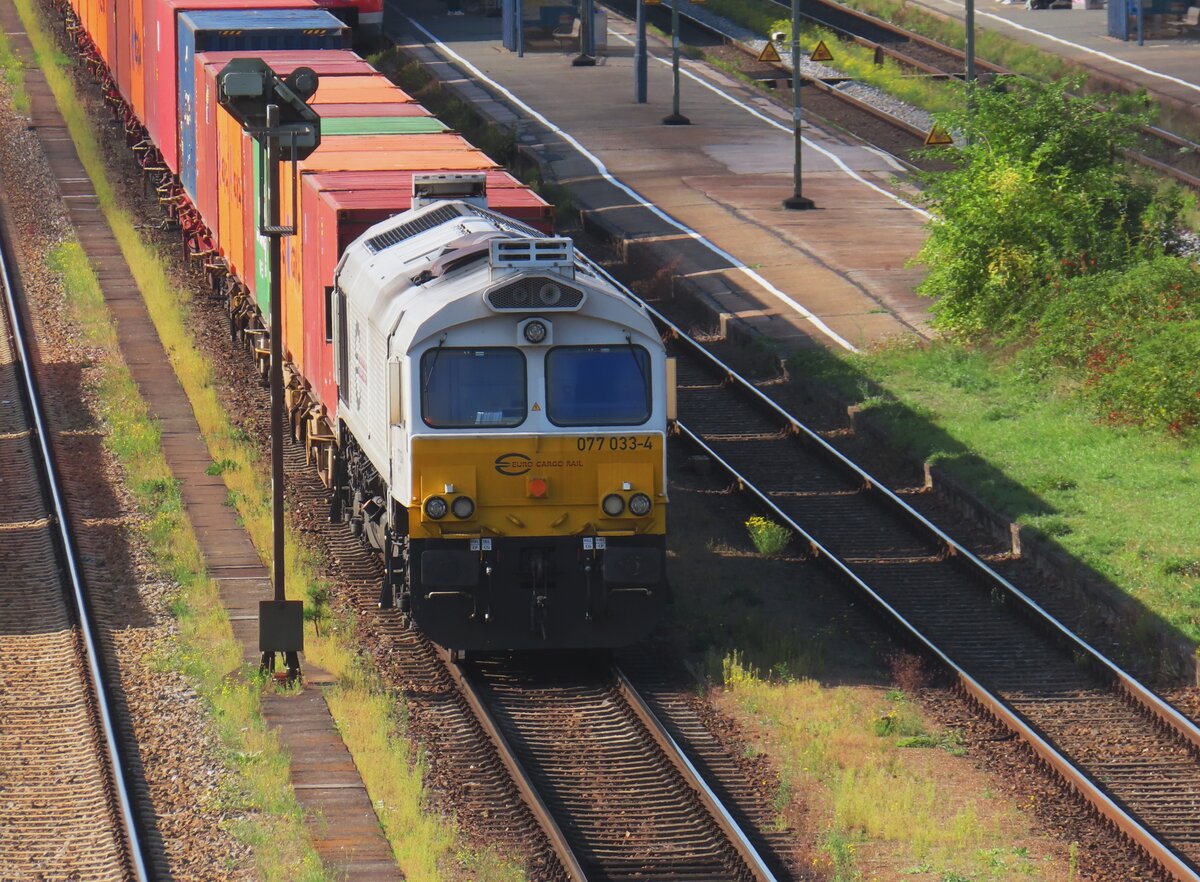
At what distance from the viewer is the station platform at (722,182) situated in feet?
99.7

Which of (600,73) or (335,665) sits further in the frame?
(600,73)

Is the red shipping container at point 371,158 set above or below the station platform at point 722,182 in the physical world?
above

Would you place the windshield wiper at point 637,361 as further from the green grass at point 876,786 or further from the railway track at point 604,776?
the green grass at point 876,786

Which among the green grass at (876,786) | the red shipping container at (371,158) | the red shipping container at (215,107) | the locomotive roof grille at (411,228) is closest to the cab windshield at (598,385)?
the green grass at (876,786)

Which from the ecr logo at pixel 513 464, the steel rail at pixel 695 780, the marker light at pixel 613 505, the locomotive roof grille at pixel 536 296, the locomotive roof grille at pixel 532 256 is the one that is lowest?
the steel rail at pixel 695 780

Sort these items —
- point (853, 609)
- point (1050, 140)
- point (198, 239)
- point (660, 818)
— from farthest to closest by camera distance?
point (198, 239)
point (1050, 140)
point (853, 609)
point (660, 818)

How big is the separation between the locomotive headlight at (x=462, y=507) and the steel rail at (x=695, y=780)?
1870 mm

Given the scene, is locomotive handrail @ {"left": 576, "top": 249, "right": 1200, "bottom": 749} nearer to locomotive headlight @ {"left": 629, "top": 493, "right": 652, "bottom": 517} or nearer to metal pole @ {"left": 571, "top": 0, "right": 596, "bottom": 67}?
locomotive headlight @ {"left": 629, "top": 493, "right": 652, "bottom": 517}

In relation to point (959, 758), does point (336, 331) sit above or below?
above

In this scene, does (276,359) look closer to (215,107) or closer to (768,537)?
(768,537)

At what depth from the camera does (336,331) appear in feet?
61.8

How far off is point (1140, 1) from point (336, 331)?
122 ft

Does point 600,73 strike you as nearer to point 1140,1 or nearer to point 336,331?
point 1140,1

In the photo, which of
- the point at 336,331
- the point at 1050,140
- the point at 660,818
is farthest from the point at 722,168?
the point at 660,818
